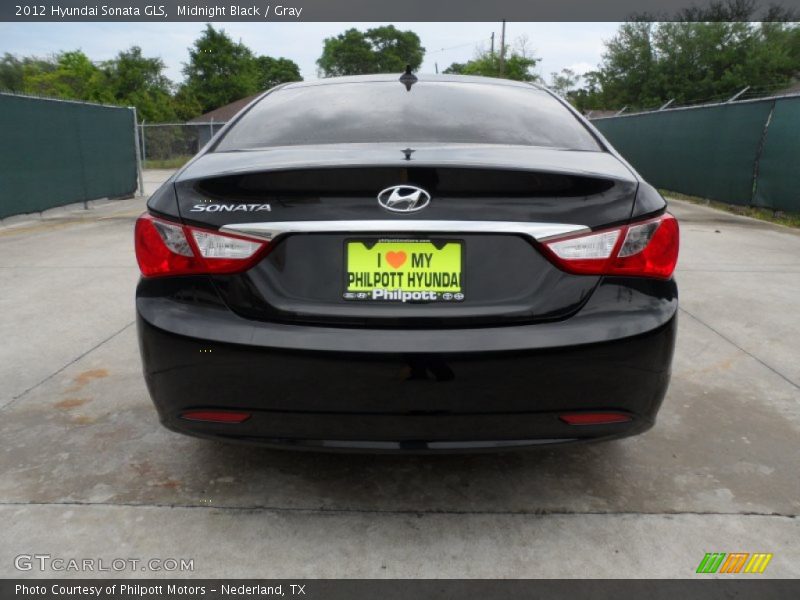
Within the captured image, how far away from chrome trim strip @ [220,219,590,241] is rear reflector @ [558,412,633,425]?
543 millimetres

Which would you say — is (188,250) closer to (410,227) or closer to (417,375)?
(410,227)

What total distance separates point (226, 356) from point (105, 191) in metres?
13.0

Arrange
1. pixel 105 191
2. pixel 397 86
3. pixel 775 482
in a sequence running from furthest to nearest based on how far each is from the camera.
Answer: pixel 105 191
pixel 397 86
pixel 775 482

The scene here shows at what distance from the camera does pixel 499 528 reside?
2.29 meters

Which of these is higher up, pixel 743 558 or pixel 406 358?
pixel 406 358

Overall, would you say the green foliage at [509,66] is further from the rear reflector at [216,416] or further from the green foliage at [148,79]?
the rear reflector at [216,416]

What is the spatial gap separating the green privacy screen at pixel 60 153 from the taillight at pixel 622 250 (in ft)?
32.9

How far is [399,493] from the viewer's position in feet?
8.21

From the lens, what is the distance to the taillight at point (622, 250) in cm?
199

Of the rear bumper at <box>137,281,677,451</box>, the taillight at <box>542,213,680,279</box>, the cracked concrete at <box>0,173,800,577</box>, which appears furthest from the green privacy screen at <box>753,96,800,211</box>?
the rear bumper at <box>137,281,677,451</box>

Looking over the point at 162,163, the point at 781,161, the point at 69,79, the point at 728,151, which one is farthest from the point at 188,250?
the point at 69,79
